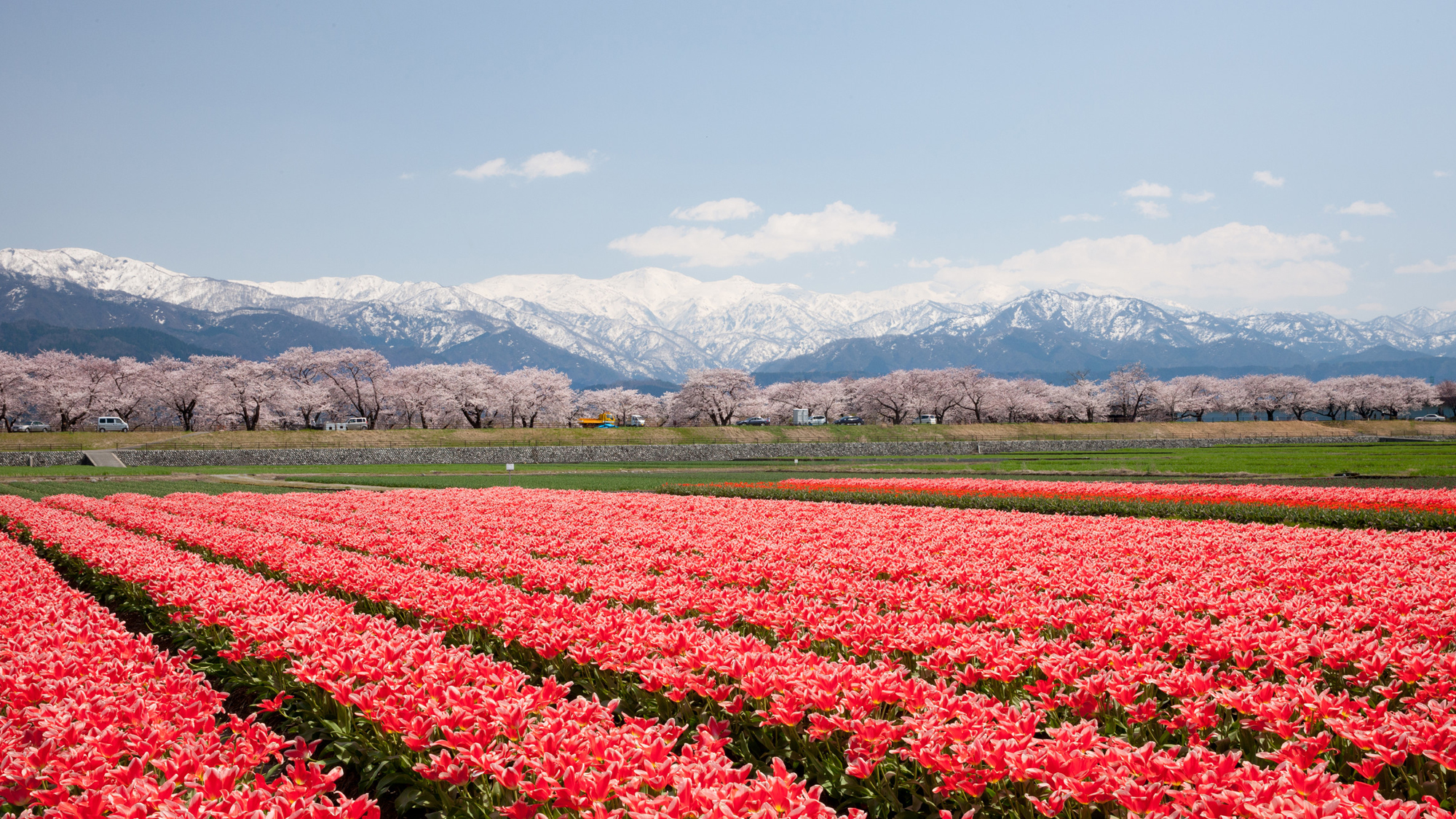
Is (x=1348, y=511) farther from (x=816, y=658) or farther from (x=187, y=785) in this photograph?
(x=187, y=785)

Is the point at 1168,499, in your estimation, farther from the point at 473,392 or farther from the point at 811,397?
the point at 811,397

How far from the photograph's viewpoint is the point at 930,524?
43.8 ft

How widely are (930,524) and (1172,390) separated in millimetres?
121044

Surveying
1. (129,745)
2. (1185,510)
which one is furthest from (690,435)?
(129,745)

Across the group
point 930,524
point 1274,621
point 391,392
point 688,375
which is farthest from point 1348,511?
point 688,375

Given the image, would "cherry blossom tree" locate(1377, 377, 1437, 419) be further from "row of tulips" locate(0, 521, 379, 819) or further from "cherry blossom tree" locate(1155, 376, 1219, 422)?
"row of tulips" locate(0, 521, 379, 819)

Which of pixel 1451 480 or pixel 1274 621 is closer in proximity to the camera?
pixel 1274 621

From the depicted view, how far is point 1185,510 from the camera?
17.2m

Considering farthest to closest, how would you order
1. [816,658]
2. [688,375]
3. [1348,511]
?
[688,375], [1348,511], [816,658]

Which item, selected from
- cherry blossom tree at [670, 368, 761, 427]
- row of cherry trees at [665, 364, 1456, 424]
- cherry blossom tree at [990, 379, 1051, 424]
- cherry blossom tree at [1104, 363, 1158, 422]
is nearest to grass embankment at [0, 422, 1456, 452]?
row of cherry trees at [665, 364, 1456, 424]

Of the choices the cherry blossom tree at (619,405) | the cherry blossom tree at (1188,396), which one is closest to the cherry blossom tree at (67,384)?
the cherry blossom tree at (619,405)

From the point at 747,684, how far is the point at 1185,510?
52.5ft

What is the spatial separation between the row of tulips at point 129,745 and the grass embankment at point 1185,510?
15.3m

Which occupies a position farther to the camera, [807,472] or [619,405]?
[619,405]
